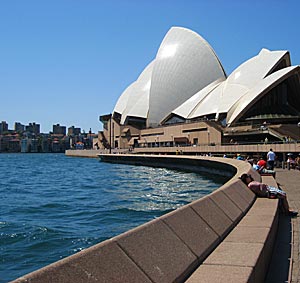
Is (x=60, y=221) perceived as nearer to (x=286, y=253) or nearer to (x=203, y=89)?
(x=286, y=253)

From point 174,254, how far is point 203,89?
57.5m

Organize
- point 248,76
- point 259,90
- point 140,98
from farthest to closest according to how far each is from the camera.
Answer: point 140,98, point 248,76, point 259,90

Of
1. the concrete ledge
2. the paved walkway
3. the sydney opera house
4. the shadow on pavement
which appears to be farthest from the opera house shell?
the concrete ledge

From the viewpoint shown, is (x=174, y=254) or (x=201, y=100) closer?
(x=174, y=254)

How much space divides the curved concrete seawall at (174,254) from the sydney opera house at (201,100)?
35.5m

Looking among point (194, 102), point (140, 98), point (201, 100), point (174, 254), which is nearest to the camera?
point (174, 254)

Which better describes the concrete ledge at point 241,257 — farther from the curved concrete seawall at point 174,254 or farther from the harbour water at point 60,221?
the harbour water at point 60,221

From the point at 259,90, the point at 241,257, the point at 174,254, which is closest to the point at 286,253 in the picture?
the point at 241,257

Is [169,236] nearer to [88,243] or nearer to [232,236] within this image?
[232,236]

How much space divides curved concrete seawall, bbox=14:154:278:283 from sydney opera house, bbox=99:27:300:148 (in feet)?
116

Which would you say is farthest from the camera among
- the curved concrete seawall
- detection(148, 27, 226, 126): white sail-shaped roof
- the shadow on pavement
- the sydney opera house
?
detection(148, 27, 226, 126): white sail-shaped roof

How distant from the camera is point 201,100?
57875 mm

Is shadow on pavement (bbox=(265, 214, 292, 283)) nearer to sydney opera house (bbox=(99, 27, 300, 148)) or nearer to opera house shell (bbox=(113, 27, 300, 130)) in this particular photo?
sydney opera house (bbox=(99, 27, 300, 148))

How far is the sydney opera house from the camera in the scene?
44.7 meters
